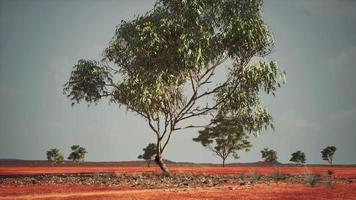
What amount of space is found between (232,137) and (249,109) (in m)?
50.4

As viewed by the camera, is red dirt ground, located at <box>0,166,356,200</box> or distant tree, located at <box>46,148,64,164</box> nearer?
red dirt ground, located at <box>0,166,356,200</box>

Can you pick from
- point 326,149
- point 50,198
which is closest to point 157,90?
point 50,198

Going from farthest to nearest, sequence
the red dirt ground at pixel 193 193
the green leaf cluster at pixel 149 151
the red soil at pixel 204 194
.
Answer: the green leaf cluster at pixel 149 151 < the red dirt ground at pixel 193 193 < the red soil at pixel 204 194

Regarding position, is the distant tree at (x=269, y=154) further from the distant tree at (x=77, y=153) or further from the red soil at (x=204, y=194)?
the red soil at (x=204, y=194)

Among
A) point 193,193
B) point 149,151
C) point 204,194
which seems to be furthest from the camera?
point 149,151

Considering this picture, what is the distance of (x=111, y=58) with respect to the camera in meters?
44.6

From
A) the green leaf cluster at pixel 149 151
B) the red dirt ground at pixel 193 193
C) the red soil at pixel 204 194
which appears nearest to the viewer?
the red soil at pixel 204 194

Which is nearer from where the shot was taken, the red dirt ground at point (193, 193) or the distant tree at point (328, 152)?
the red dirt ground at point (193, 193)

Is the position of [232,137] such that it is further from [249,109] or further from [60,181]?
[60,181]

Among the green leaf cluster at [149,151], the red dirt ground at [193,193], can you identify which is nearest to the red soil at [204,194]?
the red dirt ground at [193,193]

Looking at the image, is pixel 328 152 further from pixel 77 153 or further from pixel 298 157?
pixel 77 153

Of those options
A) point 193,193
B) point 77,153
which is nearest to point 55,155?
point 77,153

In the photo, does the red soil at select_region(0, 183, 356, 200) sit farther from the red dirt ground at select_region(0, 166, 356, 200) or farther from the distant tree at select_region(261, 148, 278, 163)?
the distant tree at select_region(261, 148, 278, 163)

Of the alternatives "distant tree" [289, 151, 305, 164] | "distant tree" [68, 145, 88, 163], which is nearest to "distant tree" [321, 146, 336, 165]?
"distant tree" [289, 151, 305, 164]
